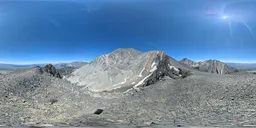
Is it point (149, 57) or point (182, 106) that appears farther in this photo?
point (149, 57)

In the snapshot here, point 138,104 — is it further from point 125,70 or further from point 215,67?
point 215,67

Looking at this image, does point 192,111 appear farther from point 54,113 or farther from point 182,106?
point 54,113

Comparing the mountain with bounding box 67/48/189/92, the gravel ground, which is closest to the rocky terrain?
the gravel ground

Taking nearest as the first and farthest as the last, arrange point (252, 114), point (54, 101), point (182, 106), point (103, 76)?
point (252, 114) → point (182, 106) → point (54, 101) → point (103, 76)

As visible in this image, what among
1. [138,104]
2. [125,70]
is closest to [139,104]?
[138,104]

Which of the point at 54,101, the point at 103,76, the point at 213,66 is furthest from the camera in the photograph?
the point at 213,66

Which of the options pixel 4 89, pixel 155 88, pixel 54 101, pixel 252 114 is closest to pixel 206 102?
pixel 252 114
